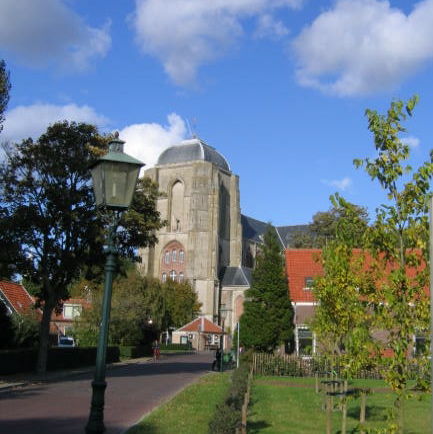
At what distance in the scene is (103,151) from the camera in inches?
976

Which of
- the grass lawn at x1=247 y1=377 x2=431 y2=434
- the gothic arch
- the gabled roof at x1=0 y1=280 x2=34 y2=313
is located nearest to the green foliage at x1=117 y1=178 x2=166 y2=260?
the grass lawn at x1=247 y1=377 x2=431 y2=434

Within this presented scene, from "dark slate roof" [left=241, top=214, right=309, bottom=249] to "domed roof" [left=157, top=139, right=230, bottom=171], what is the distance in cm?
1493

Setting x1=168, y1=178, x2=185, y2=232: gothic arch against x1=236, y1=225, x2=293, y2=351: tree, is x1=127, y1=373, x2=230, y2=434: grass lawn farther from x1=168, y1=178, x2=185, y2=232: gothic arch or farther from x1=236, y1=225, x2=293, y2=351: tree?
x1=168, y1=178, x2=185, y2=232: gothic arch

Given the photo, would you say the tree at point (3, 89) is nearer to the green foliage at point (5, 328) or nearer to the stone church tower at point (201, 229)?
the green foliage at point (5, 328)

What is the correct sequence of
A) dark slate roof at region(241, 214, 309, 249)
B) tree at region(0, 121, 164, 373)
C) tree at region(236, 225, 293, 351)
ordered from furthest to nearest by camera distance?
dark slate roof at region(241, 214, 309, 249)
tree at region(236, 225, 293, 351)
tree at region(0, 121, 164, 373)

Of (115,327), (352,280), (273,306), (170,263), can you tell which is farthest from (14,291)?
(170,263)

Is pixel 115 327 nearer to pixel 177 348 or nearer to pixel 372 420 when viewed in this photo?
pixel 177 348

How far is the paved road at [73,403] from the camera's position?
39.8 ft

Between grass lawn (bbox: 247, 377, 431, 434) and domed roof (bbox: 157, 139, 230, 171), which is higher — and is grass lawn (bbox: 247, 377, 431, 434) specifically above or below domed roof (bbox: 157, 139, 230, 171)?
below

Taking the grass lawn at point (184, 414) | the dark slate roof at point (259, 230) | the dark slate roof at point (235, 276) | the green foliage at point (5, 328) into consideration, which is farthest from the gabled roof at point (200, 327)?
the dark slate roof at point (259, 230)

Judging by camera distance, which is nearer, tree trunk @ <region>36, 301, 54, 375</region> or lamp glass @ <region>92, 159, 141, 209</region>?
lamp glass @ <region>92, 159, 141, 209</region>

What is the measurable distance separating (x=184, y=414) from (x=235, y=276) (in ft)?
246

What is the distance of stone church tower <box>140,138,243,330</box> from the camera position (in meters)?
84.9

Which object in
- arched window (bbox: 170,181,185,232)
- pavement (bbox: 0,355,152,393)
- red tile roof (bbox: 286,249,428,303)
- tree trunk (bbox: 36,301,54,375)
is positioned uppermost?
arched window (bbox: 170,181,185,232)
